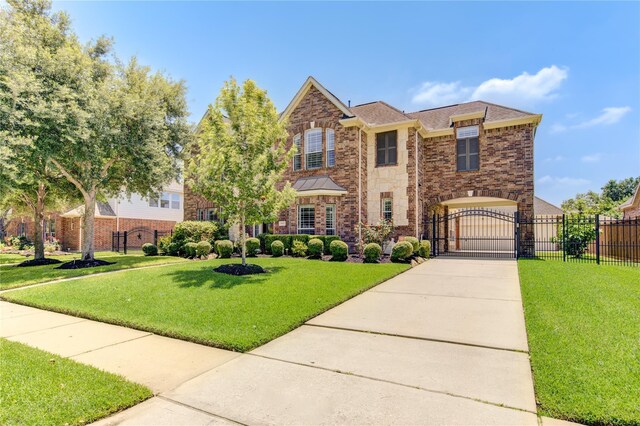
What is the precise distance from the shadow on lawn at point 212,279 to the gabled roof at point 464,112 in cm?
1369

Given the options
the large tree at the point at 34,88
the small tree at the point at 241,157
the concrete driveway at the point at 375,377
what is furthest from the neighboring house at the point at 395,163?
the concrete driveway at the point at 375,377

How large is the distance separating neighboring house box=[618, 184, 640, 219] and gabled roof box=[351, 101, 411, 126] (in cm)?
1521

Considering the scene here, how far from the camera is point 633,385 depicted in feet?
12.1

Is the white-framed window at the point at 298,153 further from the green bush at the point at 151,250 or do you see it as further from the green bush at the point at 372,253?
the green bush at the point at 151,250

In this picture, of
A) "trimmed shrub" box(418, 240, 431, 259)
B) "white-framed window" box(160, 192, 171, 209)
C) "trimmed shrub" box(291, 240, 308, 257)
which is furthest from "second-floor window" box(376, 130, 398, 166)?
"white-framed window" box(160, 192, 171, 209)

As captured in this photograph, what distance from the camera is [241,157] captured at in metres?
11.1

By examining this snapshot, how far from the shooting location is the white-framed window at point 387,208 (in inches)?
715

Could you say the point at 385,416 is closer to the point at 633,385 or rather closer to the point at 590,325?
the point at 633,385

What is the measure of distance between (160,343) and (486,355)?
4.84 m

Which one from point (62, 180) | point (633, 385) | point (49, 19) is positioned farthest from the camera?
point (62, 180)

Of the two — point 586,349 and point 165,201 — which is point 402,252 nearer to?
point 586,349

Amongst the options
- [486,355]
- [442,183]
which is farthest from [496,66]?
[486,355]

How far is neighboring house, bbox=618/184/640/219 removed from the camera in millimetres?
21048

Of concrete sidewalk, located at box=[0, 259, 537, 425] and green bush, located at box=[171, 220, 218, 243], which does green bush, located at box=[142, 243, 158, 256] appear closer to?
green bush, located at box=[171, 220, 218, 243]
